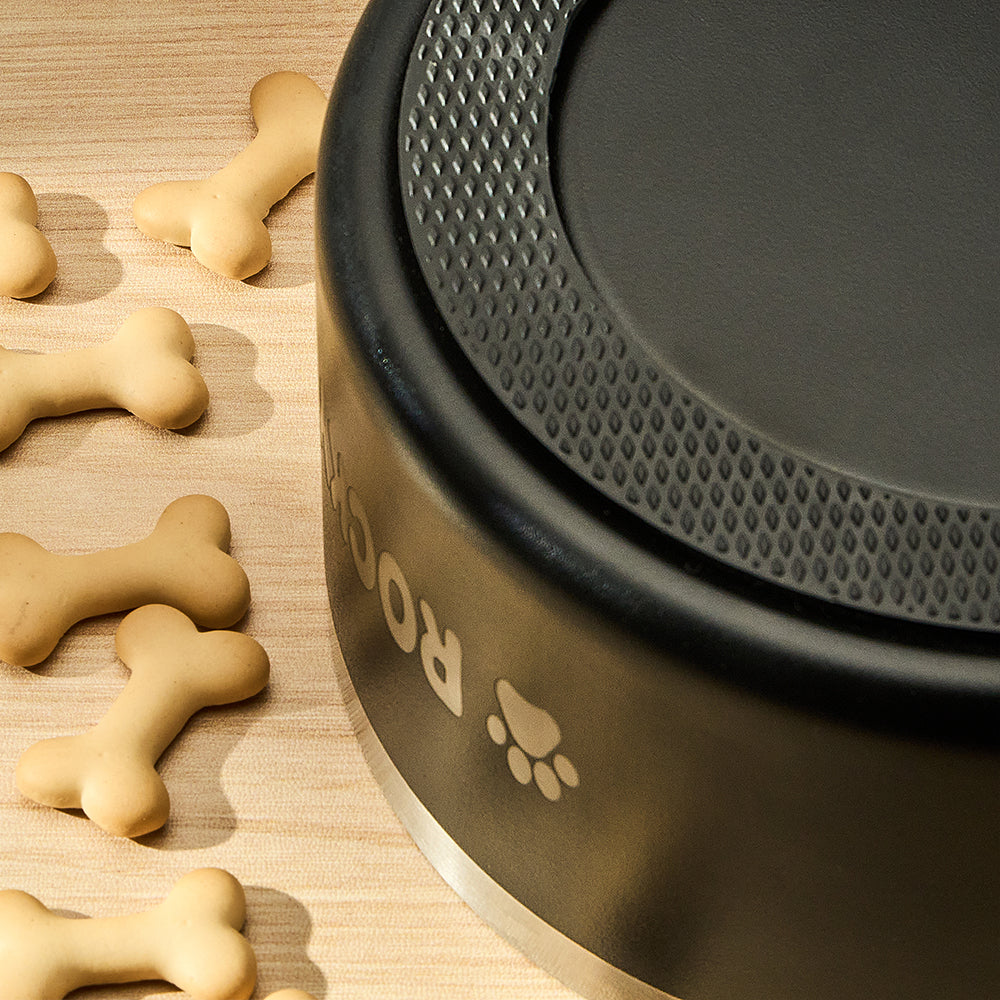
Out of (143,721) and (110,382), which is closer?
(143,721)

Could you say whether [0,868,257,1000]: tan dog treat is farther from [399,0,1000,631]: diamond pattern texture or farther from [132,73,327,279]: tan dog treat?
[132,73,327,279]: tan dog treat

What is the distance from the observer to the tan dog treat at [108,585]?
700mm

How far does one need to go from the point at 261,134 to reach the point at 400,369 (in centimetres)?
47

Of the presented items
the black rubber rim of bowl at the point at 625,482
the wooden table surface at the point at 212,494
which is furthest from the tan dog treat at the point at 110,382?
the black rubber rim of bowl at the point at 625,482

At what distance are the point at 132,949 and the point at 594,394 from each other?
1.09ft

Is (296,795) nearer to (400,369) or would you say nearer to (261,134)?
(400,369)

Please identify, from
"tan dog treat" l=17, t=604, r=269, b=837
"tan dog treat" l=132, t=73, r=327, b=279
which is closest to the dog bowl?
"tan dog treat" l=17, t=604, r=269, b=837

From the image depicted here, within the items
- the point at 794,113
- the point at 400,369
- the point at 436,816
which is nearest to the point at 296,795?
the point at 436,816

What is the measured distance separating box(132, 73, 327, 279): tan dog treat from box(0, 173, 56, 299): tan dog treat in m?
0.07

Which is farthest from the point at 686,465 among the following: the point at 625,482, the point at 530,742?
the point at 530,742

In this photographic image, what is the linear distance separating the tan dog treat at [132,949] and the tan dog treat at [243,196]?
41 centimetres

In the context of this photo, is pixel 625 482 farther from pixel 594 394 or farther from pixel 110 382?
pixel 110 382

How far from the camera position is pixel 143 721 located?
0.68 m

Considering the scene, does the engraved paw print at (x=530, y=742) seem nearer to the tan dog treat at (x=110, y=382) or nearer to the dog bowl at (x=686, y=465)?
the dog bowl at (x=686, y=465)
